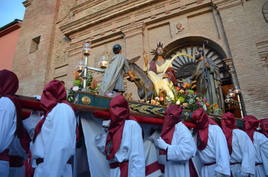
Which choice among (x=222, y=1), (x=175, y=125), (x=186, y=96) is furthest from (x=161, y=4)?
(x=175, y=125)

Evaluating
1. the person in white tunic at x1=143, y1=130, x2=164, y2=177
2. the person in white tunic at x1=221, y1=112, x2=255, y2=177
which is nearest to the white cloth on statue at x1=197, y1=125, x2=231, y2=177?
the person in white tunic at x1=221, y1=112, x2=255, y2=177

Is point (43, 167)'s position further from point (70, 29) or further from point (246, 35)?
point (70, 29)

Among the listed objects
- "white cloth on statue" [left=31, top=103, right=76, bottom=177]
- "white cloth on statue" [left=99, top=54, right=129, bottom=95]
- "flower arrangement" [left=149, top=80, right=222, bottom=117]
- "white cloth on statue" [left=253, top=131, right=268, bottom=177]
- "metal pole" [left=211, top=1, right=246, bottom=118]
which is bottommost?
"white cloth on statue" [left=253, top=131, right=268, bottom=177]

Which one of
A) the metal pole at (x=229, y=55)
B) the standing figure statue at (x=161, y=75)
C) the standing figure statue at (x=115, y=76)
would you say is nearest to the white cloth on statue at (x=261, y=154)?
the standing figure statue at (x=161, y=75)

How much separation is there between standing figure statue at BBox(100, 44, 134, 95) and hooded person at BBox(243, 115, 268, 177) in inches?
114

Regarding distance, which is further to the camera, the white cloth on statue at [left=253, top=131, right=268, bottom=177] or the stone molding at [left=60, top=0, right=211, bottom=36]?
the stone molding at [left=60, top=0, right=211, bottom=36]

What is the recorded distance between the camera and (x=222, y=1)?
859 cm

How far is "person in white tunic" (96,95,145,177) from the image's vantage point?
2.37 m

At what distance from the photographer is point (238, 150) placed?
3812mm

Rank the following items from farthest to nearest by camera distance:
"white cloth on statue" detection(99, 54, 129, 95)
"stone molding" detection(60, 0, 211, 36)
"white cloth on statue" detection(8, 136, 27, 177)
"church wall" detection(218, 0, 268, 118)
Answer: "stone molding" detection(60, 0, 211, 36) < "church wall" detection(218, 0, 268, 118) < "white cloth on statue" detection(99, 54, 129, 95) < "white cloth on statue" detection(8, 136, 27, 177)

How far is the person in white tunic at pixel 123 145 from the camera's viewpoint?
2.37m

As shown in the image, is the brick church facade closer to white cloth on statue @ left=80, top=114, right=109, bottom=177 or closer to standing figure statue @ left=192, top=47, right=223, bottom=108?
standing figure statue @ left=192, top=47, right=223, bottom=108

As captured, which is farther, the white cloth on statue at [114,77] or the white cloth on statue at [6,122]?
the white cloth on statue at [114,77]

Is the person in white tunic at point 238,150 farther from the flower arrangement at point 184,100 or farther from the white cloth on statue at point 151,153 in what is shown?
the white cloth on statue at point 151,153
